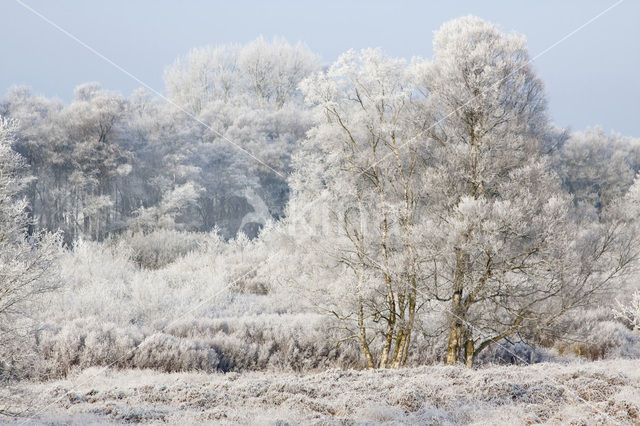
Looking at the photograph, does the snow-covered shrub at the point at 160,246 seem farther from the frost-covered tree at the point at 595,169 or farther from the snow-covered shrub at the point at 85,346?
the frost-covered tree at the point at 595,169

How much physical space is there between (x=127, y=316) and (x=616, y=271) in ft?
36.5

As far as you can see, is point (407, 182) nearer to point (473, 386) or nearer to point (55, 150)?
point (473, 386)

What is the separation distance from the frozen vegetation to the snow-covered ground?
1.2 inches

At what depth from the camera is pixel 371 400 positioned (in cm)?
567

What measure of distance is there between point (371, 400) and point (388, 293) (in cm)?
365

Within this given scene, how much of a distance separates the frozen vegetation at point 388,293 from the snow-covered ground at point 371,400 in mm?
31

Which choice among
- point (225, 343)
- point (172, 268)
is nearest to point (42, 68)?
point (172, 268)

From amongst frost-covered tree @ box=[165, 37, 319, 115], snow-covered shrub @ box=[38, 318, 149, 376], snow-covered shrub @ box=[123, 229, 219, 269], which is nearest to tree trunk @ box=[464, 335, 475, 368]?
snow-covered shrub @ box=[38, 318, 149, 376]

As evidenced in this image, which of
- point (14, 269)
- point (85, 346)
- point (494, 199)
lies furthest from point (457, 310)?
point (85, 346)

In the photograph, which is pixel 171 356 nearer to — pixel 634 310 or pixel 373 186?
pixel 373 186

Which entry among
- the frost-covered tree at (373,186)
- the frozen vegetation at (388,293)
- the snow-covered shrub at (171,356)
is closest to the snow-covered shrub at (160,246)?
the frozen vegetation at (388,293)

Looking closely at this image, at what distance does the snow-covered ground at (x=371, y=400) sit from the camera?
4.88m

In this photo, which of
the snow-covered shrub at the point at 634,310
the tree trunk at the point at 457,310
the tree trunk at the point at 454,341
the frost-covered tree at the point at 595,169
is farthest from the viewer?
the frost-covered tree at the point at 595,169

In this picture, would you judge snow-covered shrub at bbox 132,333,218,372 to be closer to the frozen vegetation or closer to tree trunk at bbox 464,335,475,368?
the frozen vegetation
